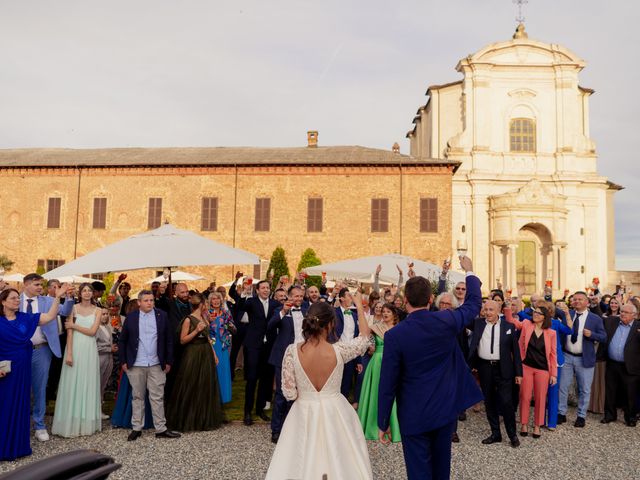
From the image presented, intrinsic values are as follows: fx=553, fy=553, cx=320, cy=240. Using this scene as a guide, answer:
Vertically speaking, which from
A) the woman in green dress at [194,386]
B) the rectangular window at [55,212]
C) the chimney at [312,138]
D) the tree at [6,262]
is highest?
the chimney at [312,138]

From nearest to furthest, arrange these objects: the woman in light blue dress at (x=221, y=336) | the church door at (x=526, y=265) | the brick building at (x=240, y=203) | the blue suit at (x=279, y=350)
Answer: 1. the blue suit at (x=279, y=350)
2. the woman in light blue dress at (x=221, y=336)
3. the brick building at (x=240, y=203)
4. the church door at (x=526, y=265)

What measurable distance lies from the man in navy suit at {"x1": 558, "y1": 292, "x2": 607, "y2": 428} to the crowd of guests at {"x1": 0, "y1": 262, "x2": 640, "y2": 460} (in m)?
0.02

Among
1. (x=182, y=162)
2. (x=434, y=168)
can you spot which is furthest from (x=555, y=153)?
(x=182, y=162)

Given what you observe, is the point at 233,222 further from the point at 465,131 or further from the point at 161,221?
the point at 465,131

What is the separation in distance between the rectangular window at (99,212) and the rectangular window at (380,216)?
14.7 meters

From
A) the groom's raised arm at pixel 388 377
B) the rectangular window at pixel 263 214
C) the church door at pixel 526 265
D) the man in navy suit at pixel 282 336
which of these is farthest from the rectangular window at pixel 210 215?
the groom's raised arm at pixel 388 377

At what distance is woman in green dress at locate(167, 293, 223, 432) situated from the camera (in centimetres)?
746

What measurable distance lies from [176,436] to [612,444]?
5.66m

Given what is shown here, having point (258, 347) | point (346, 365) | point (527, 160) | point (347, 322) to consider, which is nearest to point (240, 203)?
point (527, 160)

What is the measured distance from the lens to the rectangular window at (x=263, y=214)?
30.1 m

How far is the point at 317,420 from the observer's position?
4.45m

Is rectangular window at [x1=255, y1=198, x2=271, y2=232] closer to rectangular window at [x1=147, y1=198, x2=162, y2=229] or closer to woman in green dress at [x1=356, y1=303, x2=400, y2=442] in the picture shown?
rectangular window at [x1=147, y1=198, x2=162, y2=229]

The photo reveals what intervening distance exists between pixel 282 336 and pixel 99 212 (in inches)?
1033

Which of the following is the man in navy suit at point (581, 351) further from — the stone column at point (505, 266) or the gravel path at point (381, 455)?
the stone column at point (505, 266)
